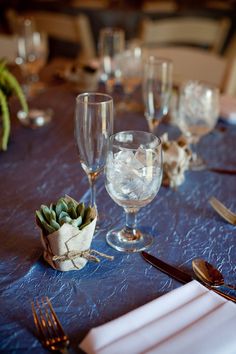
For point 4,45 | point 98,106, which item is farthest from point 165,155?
point 4,45

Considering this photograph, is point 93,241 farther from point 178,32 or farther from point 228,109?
point 178,32

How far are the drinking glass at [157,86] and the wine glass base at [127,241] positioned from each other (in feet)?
1.35

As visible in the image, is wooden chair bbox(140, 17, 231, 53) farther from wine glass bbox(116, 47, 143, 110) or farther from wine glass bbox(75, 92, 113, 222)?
wine glass bbox(75, 92, 113, 222)

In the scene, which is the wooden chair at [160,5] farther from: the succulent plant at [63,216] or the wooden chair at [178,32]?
the succulent plant at [63,216]

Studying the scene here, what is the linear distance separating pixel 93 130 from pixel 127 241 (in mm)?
191

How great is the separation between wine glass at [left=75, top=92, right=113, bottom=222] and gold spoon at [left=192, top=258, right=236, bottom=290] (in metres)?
0.23

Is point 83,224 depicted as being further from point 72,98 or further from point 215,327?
point 72,98

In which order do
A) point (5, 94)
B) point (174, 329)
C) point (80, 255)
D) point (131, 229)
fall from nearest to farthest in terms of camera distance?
1. point (174, 329)
2. point (80, 255)
3. point (131, 229)
4. point (5, 94)

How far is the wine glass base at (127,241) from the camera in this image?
2.58 feet

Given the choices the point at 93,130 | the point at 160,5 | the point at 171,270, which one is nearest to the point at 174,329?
the point at 171,270

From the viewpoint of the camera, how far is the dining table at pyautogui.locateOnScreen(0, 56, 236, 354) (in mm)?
645

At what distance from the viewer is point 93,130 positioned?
796mm

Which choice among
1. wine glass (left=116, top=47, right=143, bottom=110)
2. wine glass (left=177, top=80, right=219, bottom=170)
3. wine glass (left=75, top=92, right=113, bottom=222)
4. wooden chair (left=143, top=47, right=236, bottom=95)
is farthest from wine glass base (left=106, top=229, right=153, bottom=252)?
wooden chair (left=143, top=47, right=236, bottom=95)

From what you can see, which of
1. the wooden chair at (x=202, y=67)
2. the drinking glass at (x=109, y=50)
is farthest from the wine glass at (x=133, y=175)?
the wooden chair at (x=202, y=67)
